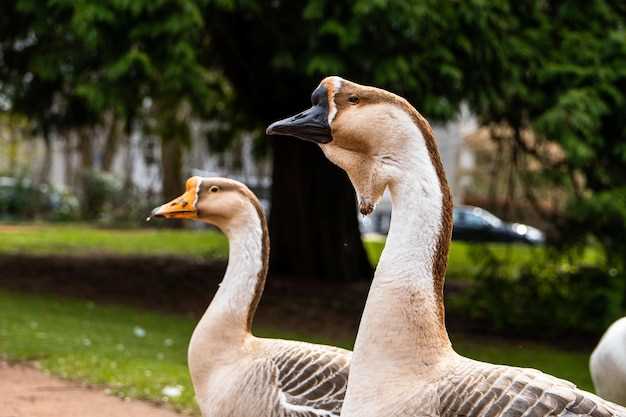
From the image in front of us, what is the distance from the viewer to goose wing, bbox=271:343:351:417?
4.23 m

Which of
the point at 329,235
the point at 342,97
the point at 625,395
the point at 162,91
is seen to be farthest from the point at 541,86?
the point at 342,97

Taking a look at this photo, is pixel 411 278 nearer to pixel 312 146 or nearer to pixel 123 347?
pixel 123 347

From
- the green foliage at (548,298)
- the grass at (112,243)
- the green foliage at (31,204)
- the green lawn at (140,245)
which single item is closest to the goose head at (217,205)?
the green foliage at (548,298)

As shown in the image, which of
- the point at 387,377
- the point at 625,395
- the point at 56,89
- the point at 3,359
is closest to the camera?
the point at 387,377

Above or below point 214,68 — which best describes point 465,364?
below

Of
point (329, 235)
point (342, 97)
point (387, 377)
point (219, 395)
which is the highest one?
point (342, 97)

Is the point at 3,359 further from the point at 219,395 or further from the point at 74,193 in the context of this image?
the point at 74,193

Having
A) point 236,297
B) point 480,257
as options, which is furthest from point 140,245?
point 236,297

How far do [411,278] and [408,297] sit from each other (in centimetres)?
6

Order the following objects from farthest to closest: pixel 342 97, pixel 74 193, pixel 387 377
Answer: pixel 74 193, pixel 342 97, pixel 387 377

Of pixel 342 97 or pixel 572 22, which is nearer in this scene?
pixel 342 97

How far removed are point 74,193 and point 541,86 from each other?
30085 millimetres

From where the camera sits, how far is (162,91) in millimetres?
11320

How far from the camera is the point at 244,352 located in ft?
15.1
